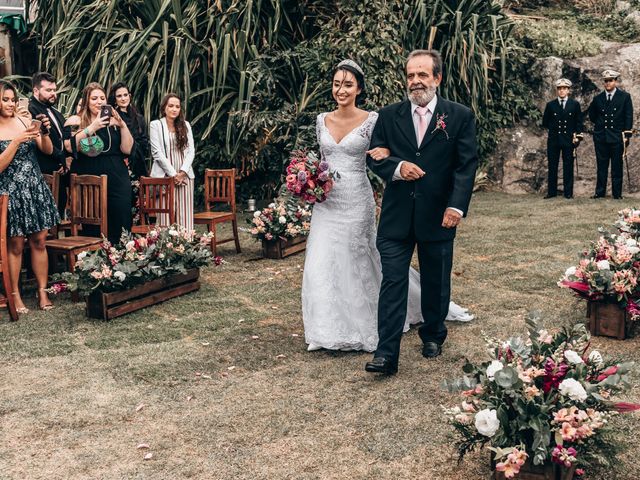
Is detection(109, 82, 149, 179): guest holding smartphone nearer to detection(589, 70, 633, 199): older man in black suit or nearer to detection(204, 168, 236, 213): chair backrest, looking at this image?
detection(204, 168, 236, 213): chair backrest

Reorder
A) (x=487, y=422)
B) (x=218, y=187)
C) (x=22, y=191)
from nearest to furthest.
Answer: (x=487, y=422) < (x=22, y=191) < (x=218, y=187)

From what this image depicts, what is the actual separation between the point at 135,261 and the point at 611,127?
8110 mm

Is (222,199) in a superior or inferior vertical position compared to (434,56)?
inferior

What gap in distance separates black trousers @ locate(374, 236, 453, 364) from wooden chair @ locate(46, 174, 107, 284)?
3.00 m

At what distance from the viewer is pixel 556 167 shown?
12016 mm

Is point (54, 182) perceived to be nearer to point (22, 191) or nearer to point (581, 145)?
point (22, 191)

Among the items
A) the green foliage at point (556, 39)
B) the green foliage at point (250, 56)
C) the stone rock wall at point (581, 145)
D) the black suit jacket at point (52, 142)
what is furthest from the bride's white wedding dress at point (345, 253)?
the green foliage at point (556, 39)

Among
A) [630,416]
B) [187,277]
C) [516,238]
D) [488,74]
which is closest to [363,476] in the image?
[630,416]

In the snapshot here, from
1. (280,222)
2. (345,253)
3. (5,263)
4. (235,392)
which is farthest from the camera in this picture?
(280,222)

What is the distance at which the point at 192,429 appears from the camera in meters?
3.87

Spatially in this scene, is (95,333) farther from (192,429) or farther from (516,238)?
(516,238)

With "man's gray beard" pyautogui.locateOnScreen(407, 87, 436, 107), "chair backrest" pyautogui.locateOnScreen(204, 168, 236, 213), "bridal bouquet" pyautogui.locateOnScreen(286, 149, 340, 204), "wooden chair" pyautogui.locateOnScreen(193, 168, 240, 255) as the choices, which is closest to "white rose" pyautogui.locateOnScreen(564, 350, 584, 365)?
"man's gray beard" pyautogui.locateOnScreen(407, 87, 436, 107)

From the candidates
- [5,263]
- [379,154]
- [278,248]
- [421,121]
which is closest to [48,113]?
[5,263]

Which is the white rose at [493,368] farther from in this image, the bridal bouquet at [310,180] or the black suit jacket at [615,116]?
the black suit jacket at [615,116]
